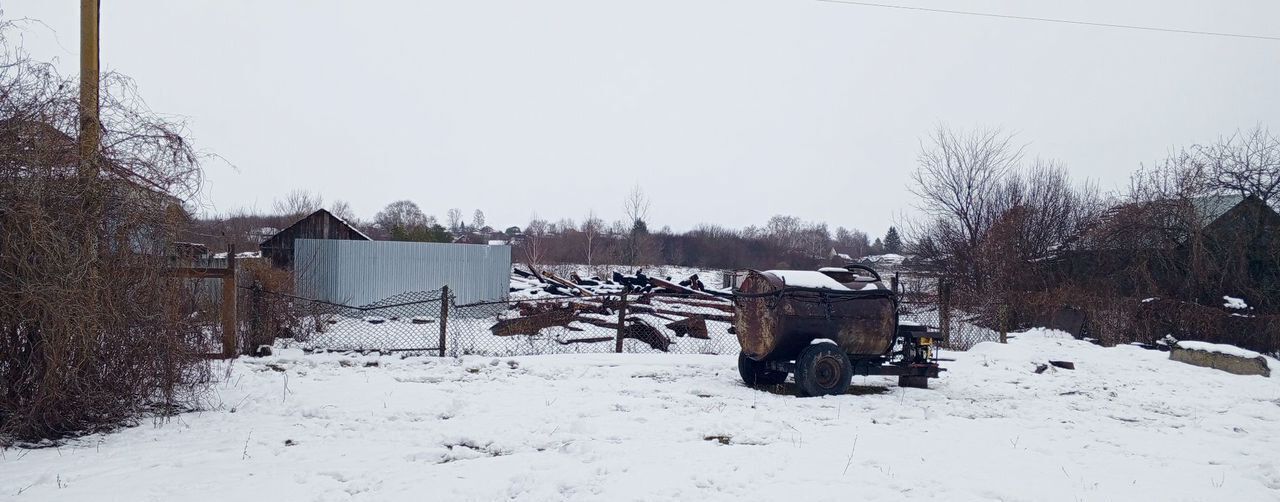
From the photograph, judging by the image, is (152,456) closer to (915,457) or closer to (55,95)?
(55,95)

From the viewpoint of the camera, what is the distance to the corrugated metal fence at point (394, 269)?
19000 millimetres

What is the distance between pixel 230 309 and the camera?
30.8ft

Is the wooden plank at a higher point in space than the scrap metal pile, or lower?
higher

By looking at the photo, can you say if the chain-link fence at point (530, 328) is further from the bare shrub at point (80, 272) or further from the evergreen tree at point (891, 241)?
the evergreen tree at point (891, 241)

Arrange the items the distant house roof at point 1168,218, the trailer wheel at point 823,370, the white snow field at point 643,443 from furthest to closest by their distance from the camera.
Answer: the distant house roof at point 1168,218, the trailer wheel at point 823,370, the white snow field at point 643,443

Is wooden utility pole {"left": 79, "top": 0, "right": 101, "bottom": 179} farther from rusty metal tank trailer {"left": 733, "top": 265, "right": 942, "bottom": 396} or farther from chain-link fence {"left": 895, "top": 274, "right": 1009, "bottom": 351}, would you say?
chain-link fence {"left": 895, "top": 274, "right": 1009, "bottom": 351}

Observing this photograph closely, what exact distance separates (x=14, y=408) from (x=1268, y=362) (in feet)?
54.5

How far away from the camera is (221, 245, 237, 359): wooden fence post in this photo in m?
9.33

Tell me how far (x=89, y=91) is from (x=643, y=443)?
568 centimetres

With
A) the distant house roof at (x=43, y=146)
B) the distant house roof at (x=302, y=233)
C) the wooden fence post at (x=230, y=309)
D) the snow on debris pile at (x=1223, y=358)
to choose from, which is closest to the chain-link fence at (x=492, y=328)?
the wooden fence post at (x=230, y=309)

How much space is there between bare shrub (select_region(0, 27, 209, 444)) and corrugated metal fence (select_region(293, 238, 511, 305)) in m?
11.7

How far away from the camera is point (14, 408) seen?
5301 millimetres

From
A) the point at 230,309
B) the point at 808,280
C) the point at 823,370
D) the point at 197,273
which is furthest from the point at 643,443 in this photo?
the point at 230,309

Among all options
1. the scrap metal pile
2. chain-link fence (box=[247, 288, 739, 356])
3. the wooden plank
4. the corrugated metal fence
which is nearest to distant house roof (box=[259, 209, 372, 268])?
the corrugated metal fence
